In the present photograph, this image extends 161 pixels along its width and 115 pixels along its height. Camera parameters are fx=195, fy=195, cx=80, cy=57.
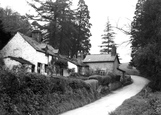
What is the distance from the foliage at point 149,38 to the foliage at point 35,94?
36.6ft

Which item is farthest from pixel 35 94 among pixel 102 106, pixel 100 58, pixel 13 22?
pixel 100 58

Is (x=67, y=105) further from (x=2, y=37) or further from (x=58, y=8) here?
(x=58, y=8)

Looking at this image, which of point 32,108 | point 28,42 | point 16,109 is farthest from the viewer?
point 28,42

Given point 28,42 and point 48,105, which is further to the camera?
point 28,42

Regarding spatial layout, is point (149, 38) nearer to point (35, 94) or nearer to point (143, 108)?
point (143, 108)

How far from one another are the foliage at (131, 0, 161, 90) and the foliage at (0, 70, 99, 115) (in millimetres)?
11159

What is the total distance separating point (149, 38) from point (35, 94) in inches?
718

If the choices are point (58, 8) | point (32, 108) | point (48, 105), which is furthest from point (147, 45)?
point (58, 8)

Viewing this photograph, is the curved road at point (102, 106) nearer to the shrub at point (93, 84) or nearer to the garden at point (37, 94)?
the garden at point (37, 94)

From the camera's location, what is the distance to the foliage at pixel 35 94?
9.52 m

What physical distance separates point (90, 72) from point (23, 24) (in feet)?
56.5

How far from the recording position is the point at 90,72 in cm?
3784

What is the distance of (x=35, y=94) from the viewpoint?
38.1ft

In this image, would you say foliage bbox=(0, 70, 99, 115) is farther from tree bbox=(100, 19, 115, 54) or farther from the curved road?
tree bbox=(100, 19, 115, 54)
